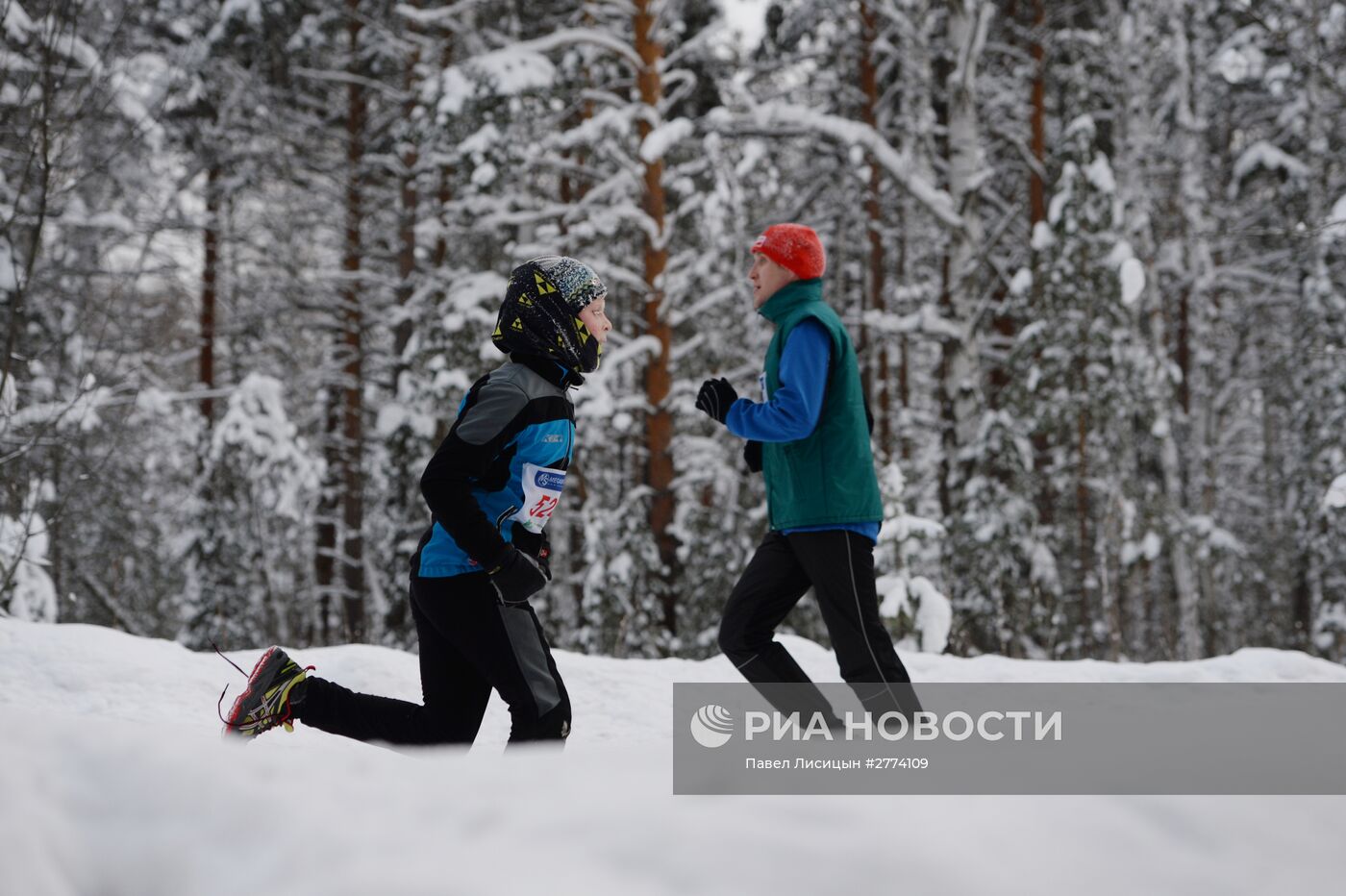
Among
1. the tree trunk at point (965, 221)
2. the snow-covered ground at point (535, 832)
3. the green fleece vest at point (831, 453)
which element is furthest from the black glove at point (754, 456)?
the tree trunk at point (965, 221)

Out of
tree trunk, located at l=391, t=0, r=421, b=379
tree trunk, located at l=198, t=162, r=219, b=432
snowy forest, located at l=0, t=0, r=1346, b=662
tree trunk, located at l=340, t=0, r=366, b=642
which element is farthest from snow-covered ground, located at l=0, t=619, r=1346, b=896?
tree trunk, located at l=198, t=162, r=219, b=432

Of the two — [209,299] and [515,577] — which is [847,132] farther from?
[209,299]

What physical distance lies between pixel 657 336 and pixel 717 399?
741 centimetres

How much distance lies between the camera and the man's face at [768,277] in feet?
11.9

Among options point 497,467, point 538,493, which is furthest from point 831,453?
point 497,467

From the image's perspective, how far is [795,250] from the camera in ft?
11.8

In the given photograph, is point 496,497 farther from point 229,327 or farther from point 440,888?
point 229,327

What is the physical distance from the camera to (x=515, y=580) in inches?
112

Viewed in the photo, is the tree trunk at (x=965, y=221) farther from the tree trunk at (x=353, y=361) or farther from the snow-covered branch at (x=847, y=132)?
the tree trunk at (x=353, y=361)

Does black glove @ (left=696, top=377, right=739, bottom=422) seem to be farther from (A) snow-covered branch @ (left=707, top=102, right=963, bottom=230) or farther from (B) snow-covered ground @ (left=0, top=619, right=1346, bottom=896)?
(A) snow-covered branch @ (left=707, top=102, right=963, bottom=230)

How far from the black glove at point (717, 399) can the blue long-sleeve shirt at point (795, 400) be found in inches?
1.0

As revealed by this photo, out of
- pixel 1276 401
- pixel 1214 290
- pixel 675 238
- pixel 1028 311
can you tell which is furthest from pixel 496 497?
pixel 1214 290

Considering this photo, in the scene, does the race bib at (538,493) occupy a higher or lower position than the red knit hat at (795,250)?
lower

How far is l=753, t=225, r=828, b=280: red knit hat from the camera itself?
3.60 meters
